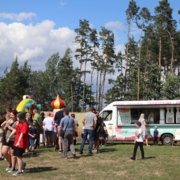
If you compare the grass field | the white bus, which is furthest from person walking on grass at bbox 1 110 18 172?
the white bus

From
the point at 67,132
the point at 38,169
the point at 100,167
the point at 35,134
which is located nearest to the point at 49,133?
the point at 35,134

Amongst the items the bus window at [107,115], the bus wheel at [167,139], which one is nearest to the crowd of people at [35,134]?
the bus wheel at [167,139]

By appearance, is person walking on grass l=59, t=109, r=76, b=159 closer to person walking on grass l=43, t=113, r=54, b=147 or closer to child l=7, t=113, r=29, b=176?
child l=7, t=113, r=29, b=176

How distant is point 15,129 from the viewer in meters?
8.60

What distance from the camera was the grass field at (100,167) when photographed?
849cm

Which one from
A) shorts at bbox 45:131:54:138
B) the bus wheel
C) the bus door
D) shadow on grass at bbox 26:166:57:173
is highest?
the bus door

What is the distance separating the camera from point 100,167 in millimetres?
9688

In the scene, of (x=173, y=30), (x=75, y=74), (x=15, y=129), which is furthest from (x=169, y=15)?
(x=15, y=129)

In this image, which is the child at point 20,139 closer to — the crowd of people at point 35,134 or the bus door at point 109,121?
the crowd of people at point 35,134

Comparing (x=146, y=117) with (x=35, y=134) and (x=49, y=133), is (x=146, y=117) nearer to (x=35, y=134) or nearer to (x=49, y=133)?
(x=49, y=133)

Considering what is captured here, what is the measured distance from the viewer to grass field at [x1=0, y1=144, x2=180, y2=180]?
334 inches

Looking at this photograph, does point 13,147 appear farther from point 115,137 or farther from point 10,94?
point 10,94

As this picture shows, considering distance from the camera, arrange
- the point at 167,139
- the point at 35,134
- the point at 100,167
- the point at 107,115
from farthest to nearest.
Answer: the point at 107,115, the point at 167,139, the point at 35,134, the point at 100,167

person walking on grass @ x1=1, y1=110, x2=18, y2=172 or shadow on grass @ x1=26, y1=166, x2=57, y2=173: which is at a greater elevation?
person walking on grass @ x1=1, y1=110, x2=18, y2=172
